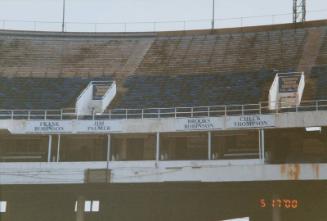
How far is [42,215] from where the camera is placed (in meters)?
35.0

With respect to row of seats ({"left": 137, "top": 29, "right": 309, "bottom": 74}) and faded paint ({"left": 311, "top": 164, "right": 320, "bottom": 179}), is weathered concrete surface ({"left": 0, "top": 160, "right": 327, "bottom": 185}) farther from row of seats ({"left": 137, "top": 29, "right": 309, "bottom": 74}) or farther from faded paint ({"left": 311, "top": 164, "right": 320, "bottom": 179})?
row of seats ({"left": 137, "top": 29, "right": 309, "bottom": 74})

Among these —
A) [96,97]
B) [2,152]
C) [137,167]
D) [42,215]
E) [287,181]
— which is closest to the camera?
[287,181]

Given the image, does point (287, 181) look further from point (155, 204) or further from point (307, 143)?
point (155, 204)

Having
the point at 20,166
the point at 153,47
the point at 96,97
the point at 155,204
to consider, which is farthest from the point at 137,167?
the point at 153,47

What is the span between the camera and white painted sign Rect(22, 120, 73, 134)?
35.5m

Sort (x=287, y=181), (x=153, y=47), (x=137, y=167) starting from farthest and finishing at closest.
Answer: (x=153, y=47), (x=137, y=167), (x=287, y=181)

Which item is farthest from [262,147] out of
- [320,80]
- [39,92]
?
[39,92]

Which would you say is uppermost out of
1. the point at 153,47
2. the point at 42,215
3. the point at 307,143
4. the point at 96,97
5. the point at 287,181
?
the point at 153,47

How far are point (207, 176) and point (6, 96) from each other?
60.4ft

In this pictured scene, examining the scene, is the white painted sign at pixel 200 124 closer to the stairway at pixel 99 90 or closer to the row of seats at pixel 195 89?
the row of seats at pixel 195 89

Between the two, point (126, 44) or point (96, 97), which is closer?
point (96, 97)

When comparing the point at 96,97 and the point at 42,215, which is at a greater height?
the point at 96,97

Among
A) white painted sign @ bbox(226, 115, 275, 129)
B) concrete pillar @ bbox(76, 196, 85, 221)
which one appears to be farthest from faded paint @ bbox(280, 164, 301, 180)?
concrete pillar @ bbox(76, 196, 85, 221)

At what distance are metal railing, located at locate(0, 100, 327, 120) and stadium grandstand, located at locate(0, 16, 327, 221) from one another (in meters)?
0.10
